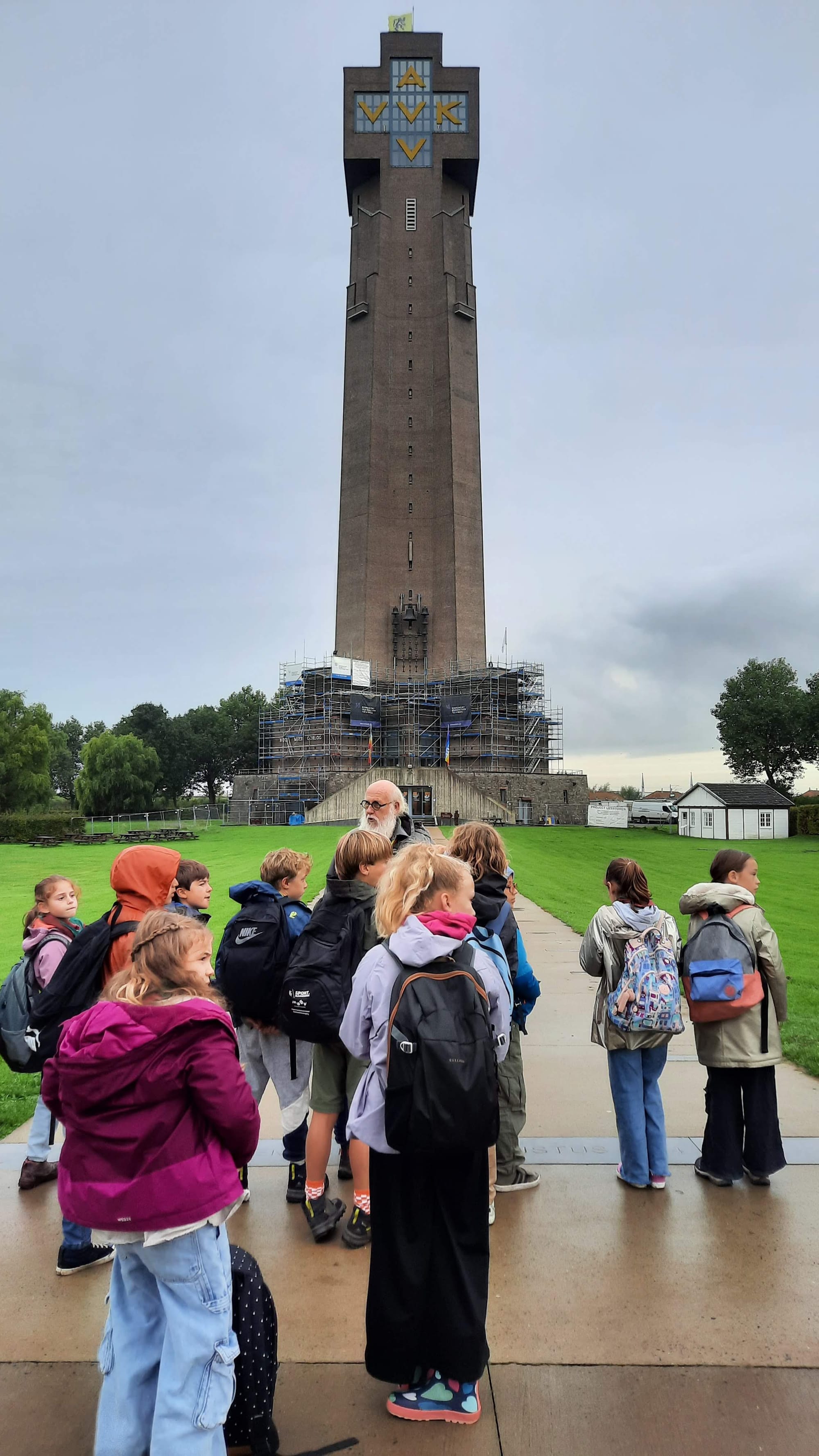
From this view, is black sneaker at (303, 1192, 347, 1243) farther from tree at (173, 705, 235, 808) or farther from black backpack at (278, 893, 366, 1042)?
tree at (173, 705, 235, 808)

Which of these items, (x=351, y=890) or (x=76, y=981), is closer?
(x=76, y=981)

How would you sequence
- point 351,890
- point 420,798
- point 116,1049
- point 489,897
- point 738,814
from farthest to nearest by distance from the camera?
point 420,798
point 738,814
point 489,897
point 351,890
point 116,1049

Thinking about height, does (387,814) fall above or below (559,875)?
above

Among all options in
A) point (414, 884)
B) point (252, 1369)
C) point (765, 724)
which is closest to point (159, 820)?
point (765, 724)

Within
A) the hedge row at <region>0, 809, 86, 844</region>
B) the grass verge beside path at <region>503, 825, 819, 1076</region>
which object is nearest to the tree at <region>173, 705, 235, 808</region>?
the hedge row at <region>0, 809, 86, 844</region>

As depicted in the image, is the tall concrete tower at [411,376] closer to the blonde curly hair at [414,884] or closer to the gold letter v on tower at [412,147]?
the gold letter v on tower at [412,147]

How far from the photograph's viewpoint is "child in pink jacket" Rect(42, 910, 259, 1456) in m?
2.58

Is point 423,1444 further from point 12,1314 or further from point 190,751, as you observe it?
point 190,751

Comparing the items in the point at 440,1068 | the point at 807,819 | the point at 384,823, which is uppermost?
the point at 384,823

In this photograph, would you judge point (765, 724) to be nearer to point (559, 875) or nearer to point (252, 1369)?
point (559, 875)

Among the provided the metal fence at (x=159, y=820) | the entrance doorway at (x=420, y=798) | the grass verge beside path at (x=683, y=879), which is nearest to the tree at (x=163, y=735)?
the metal fence at (x=159, y=820)

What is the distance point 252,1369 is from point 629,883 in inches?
122

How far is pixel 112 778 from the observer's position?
62.5 meters

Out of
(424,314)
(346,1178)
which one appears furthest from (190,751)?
(346,1178)
